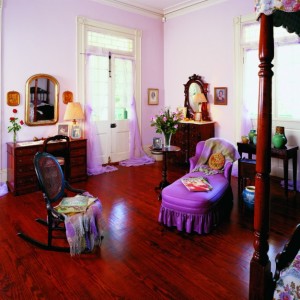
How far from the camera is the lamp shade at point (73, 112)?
219 inches

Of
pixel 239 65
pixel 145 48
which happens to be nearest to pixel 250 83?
pixel 239 65

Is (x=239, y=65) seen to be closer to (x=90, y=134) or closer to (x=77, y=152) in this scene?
(x=90, y=134)

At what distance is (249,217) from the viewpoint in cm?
393

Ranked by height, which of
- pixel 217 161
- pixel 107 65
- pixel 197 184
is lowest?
pixel 197 184

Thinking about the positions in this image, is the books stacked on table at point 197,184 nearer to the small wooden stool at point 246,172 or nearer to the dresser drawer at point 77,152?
the small wooden stool at point 246,172

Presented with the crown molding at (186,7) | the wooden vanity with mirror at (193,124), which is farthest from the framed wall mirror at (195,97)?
the crown molding at (186,7)

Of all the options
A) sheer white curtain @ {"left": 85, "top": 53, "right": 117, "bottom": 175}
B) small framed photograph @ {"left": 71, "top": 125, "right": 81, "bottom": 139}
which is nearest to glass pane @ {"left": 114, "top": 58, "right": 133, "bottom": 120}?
sheer white curtain @ {"left": 85, "top": 53, "right": 117, "bottom": 175}

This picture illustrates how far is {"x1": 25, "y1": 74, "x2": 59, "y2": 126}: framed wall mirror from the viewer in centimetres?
546

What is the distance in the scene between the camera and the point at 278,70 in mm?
5344

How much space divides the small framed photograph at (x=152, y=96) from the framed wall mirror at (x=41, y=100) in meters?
2.53

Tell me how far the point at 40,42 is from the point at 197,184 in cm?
407

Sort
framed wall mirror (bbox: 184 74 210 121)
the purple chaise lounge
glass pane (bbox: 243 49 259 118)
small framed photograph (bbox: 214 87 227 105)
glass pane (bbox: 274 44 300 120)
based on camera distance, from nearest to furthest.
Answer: the purple chaise lounge < glass pane (bbox: 274 44 300 120) < glass pane (bbox: 243 49 259 118) < small framed photograph (bbox: 214 87 227 105) < framed wall mirror (bbox: 184 74 210 121)

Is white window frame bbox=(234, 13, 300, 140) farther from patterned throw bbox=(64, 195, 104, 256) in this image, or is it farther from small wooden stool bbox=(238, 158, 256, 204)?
patterned throw bbox=(64, 195, 104, 256)

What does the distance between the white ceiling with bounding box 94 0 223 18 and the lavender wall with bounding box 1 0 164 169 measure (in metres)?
0.19
